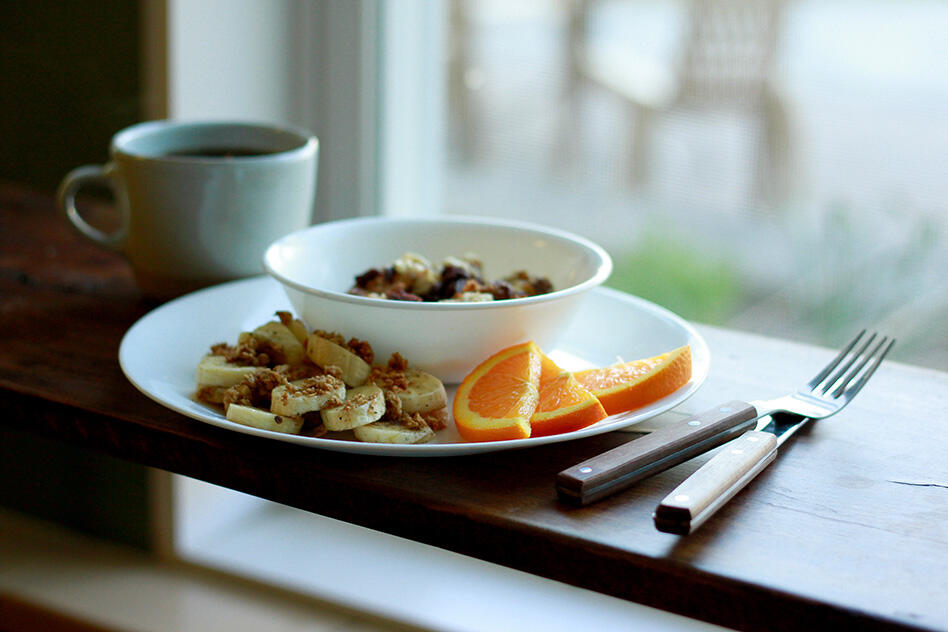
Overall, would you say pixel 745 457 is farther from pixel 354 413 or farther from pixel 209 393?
pixel 209 393

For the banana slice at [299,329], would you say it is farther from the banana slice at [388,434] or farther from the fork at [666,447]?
the fork at [666,447]

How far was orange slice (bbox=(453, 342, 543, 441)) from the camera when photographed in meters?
0.69

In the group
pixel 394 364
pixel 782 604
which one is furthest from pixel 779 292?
pixel 782 604

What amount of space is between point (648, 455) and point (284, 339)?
1.02ft

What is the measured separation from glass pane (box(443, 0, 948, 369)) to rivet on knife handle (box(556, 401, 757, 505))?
1.83ft

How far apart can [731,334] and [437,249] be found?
11.8 inches

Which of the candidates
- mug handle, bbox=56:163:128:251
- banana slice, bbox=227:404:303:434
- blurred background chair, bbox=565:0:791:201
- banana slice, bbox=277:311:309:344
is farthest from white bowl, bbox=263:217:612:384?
blurred background chair, bbox=565:0:791:201

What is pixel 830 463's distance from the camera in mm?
730

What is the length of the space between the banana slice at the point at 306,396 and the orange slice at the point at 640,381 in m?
0.19

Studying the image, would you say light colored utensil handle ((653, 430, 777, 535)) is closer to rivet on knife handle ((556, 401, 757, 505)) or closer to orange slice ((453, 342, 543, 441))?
rivet on knife handle ((556, 401, 757, 505))

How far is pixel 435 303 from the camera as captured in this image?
76cm

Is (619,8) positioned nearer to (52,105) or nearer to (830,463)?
(830,463)

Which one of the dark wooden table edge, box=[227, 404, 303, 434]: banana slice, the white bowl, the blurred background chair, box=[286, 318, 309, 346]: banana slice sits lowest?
the dark wooden table edge

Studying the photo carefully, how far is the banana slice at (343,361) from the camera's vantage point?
2.51 feet
